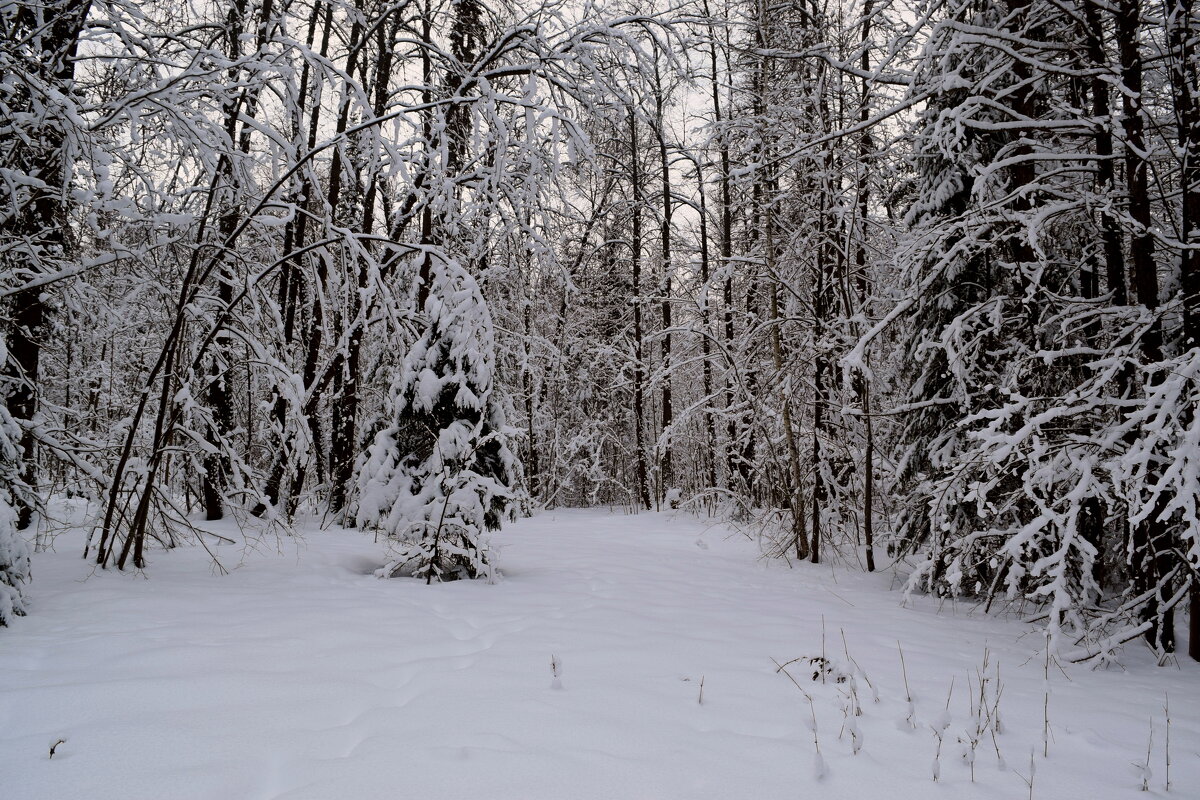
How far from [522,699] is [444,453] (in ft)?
9.84

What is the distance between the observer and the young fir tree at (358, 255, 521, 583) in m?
5.44

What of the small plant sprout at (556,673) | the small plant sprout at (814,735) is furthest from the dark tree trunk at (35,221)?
the small plant sprout at (814,735)

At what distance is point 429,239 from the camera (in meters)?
9.30

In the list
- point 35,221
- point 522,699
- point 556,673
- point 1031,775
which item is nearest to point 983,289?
point 1031,775

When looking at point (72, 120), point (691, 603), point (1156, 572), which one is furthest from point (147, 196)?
point (1156, 572)

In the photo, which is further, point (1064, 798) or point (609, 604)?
point (609, 604)

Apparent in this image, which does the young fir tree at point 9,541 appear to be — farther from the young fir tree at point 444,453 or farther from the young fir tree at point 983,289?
the young fir tree at point 983,289

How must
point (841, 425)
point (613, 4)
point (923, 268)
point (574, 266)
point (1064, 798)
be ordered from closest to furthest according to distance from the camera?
point (1064, 798), point (923, 268), point (841, 425), point (613, 4), point (574, 266)

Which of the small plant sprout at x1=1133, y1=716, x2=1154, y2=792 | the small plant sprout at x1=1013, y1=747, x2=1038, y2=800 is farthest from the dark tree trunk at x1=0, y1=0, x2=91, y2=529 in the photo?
the small plant sprout at x1=1133, y1=716, x2=1154, y2=792

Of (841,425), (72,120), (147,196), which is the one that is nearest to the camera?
(72,120)

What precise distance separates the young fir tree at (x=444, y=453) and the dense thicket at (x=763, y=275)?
3cm

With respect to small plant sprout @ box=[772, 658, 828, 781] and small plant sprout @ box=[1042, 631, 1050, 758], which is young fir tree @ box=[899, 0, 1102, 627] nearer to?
small plant sprout @ box=[1042, 631, 1050, 758]

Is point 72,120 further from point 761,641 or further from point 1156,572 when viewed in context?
point 1156,572

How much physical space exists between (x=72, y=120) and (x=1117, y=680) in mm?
7076
